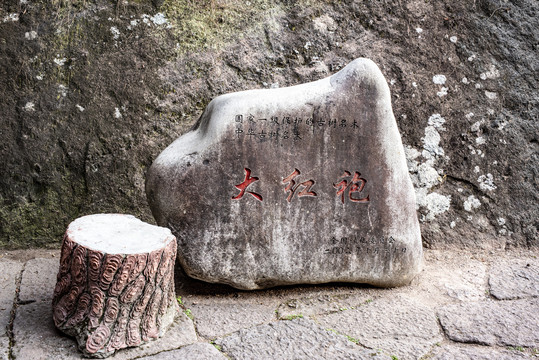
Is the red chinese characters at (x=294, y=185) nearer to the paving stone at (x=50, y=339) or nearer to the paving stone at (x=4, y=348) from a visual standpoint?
the paving stone at (x=50, y=339)

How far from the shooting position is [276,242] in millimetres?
3162

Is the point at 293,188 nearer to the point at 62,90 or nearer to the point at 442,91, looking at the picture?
the point at 442,91

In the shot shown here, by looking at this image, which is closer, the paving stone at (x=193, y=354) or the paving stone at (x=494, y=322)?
the paving stone at (x=193, y=354)

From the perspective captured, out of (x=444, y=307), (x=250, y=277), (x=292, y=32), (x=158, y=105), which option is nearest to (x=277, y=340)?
(x=250, y=277)

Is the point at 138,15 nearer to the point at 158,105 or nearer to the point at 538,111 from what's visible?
the point at 158,105

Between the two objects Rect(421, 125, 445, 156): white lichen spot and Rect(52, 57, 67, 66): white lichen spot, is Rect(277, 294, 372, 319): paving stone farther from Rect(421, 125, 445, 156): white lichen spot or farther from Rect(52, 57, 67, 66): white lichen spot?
Result: Rect(52, 57, 67, 66): white lichen spot

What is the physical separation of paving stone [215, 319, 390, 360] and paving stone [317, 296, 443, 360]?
102 millimetres

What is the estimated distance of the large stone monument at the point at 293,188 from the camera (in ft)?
10.1

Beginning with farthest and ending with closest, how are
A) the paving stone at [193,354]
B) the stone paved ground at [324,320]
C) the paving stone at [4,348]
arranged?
1. the stone paved ground at [324,320]
2. the paving stone at [193,354]
3. the paving stone at [4,348]

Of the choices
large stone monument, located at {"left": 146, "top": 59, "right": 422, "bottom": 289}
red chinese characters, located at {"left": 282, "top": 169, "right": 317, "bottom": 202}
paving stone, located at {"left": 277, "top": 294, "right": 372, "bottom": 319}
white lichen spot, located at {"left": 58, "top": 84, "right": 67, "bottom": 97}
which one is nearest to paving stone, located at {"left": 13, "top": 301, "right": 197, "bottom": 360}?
large stone monument, located at {"left": 146, "top": 59, "right": 422, "bottom": 289}

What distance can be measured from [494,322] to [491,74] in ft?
7.33

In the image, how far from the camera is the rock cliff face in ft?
12.6

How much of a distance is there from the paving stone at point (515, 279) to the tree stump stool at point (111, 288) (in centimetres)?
229

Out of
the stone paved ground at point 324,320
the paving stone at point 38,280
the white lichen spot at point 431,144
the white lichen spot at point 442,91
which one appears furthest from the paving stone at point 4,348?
the white lichen spot at point 442,91
